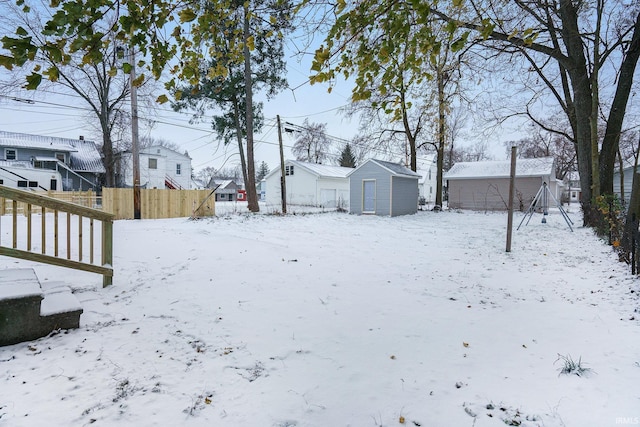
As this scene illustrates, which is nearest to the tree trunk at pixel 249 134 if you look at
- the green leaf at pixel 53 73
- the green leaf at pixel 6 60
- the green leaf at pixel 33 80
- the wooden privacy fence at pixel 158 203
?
the wooden privacy fence at pixel 158 203

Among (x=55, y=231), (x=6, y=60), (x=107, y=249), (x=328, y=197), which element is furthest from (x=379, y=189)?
(x=6, y=60)

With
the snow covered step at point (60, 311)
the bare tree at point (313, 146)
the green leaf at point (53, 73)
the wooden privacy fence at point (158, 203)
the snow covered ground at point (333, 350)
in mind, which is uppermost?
the bare tree at point (313, 146)

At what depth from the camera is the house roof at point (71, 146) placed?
25.6 m

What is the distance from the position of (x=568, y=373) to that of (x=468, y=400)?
838 millimetres

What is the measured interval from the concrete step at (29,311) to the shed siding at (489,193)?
21642 millimetres

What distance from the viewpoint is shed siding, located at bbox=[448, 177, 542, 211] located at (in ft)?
66.1

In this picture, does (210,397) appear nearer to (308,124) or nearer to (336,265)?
(336,265)

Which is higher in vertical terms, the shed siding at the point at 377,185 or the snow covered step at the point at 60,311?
the shed siding at the point at 377,185

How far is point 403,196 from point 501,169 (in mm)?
9066

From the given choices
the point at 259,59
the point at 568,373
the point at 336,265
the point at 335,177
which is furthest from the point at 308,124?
the point at 568,373

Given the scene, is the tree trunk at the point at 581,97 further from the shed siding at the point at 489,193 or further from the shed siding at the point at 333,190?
the shed siding at the point at 333,190

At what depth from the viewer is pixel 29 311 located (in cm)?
254

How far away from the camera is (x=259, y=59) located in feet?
51.3

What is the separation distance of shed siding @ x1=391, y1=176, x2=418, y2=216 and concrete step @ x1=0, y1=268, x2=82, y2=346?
1417 centimetres
